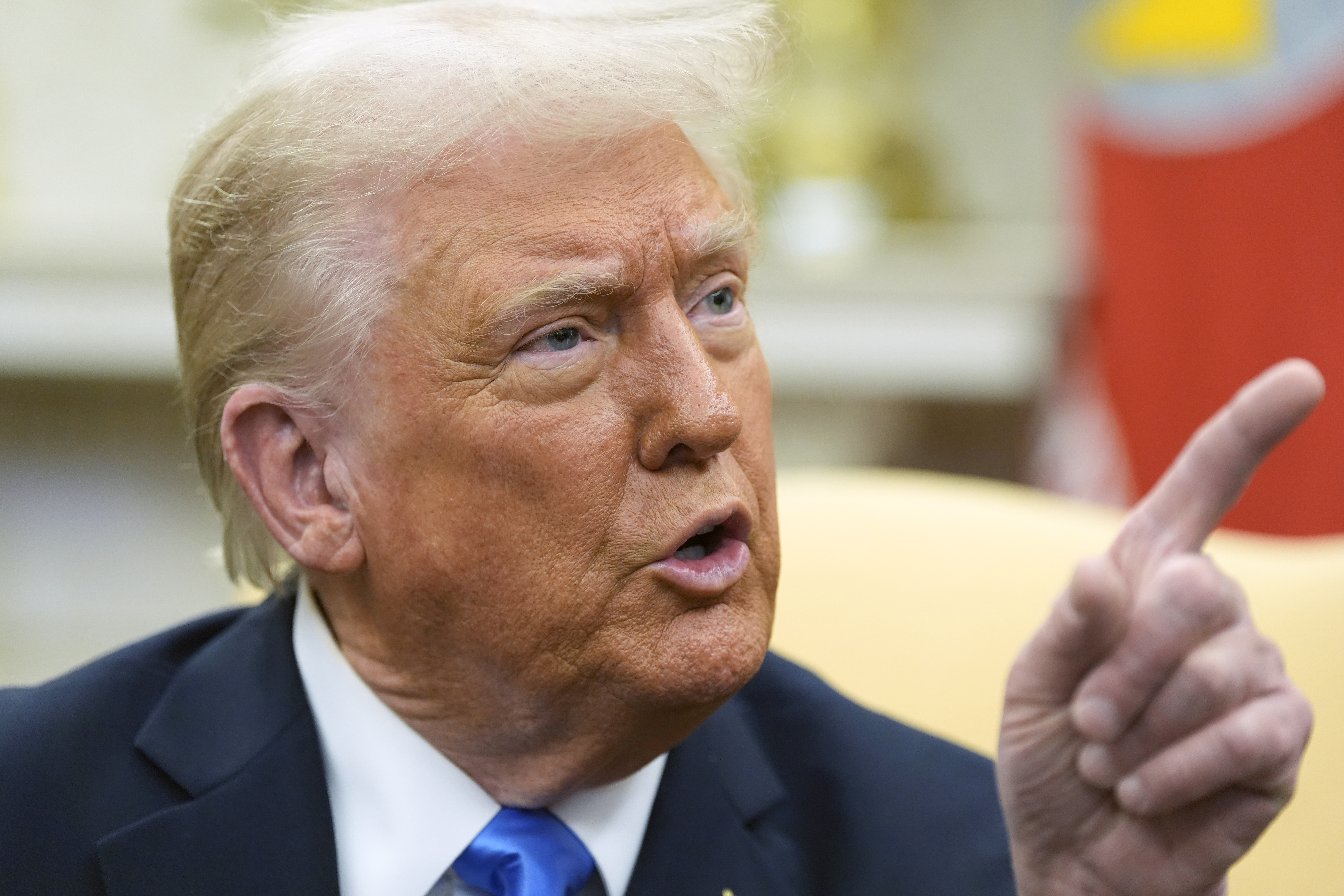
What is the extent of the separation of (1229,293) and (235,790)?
9.95 feet

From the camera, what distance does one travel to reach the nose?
3.54ft

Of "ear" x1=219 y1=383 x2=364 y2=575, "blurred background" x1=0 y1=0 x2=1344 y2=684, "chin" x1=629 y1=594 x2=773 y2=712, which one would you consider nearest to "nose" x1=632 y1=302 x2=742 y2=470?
"chin" x1=629 y1=594 x2=773 y2=712

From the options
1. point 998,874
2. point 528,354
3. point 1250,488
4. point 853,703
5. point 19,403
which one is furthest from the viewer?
point 19,403

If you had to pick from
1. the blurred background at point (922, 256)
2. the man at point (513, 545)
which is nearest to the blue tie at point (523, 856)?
the man at point (513, 545)

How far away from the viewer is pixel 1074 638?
0.95 meters

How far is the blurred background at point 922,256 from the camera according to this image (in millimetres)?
3463

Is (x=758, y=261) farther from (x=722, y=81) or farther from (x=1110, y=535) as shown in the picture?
(x=1110, y=535)

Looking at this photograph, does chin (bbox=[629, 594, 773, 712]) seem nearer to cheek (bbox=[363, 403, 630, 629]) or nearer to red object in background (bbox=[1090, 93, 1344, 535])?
cheek (bbox=[363, 403, 630, 629])

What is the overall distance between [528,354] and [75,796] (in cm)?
55

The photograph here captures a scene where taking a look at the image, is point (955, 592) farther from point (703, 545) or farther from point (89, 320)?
point (89, 320)

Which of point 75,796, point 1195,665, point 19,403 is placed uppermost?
point 1195,665

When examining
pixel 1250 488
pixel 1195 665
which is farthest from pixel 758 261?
pixel 1250 488

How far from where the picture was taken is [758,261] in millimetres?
1381

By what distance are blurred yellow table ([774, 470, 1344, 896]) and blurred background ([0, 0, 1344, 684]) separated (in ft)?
2.42
